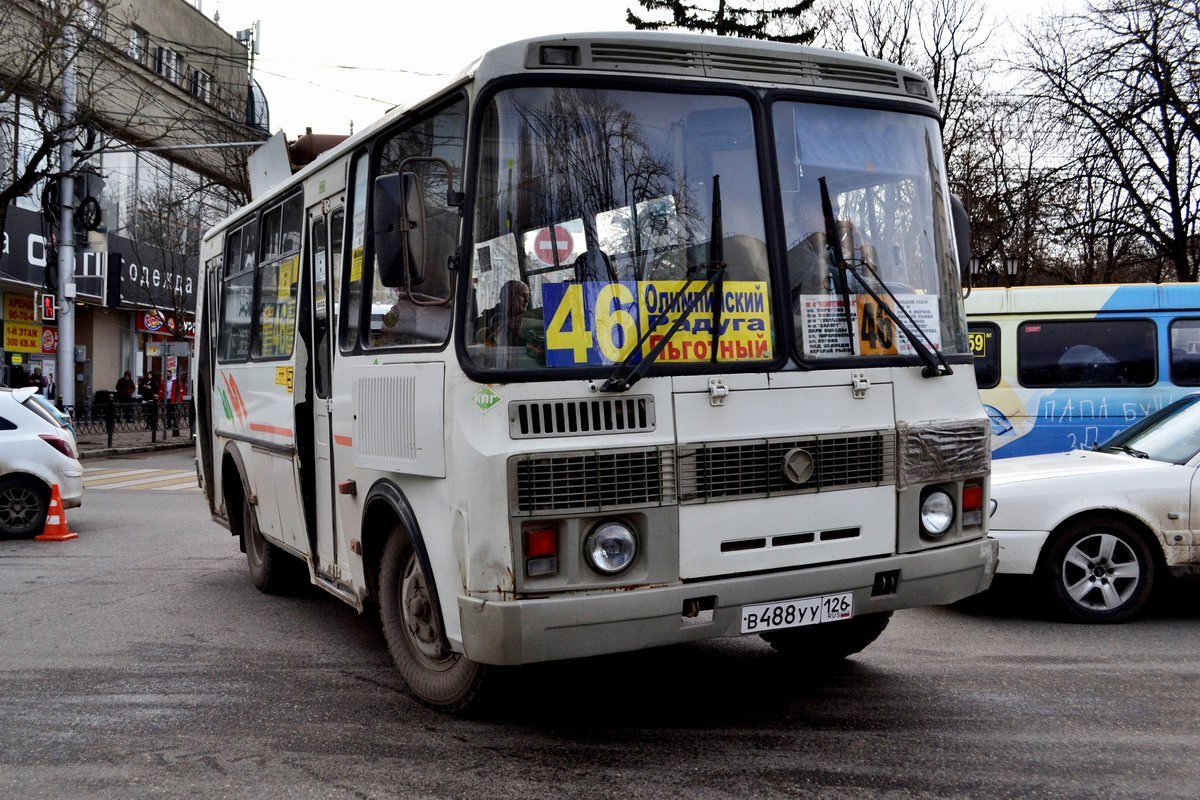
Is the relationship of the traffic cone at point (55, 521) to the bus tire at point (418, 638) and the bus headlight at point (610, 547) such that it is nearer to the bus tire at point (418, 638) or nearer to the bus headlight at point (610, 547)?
the bus tire at point (418, 638)

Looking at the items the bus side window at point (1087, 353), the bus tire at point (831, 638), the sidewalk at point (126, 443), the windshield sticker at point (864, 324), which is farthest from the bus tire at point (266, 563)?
the sidewalk at point (126, 443)

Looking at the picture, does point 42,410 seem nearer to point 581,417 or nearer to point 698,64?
point 581,417

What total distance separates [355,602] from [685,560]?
2.22 m

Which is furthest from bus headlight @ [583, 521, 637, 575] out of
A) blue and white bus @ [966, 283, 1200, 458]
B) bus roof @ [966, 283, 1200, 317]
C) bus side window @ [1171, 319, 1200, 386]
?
bus side window @ [1171, 319, 1200, 386]

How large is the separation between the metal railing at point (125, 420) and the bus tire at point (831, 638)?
72.6 feet

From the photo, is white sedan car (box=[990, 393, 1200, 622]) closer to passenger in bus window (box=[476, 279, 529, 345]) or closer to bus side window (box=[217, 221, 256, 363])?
passenger in bus window (box=[476, 279, 529, 345])

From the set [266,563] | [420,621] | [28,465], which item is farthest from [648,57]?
[28,465]

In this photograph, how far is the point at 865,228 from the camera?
525 centimetres

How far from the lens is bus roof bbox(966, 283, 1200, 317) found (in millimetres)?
12242

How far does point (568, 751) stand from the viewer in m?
4.86

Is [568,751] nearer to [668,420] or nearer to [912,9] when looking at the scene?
[668,420]

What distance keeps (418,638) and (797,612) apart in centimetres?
180

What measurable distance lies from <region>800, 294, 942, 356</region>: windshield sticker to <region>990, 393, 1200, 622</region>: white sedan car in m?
2.55

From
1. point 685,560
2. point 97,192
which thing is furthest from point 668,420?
point 97,192
